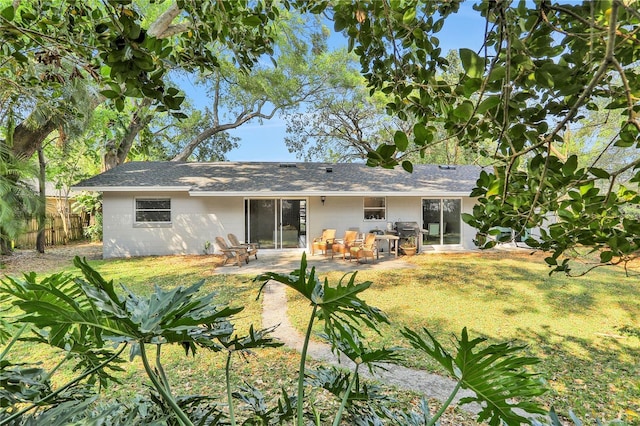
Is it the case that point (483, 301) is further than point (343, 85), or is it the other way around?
point (343, 85)

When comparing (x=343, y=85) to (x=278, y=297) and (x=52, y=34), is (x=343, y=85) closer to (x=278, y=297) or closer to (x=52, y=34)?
(x=278, y=297)

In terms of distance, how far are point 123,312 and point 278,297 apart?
735 cm

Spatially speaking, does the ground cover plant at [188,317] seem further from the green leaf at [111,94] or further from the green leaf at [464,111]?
the green leaf at [111,94]

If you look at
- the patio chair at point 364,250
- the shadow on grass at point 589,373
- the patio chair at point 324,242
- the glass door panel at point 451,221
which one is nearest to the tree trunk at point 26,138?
the patio chair at point 324,242

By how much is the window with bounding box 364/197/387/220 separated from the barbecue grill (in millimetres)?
909

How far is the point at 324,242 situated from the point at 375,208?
10.4 ft

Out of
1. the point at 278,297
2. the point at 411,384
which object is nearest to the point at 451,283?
the point at 278,297

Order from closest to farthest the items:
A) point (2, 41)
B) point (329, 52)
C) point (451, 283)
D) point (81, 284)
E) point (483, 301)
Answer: point (81, 284)
point (2, 41)
point (483, 301)
point (451, 283)
point (329, 52)

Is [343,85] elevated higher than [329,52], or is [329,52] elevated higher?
[329,52]

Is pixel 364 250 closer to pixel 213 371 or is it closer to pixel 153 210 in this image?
pixel 213 371

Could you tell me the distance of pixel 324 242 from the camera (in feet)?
44.0

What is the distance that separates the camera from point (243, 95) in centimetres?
2008

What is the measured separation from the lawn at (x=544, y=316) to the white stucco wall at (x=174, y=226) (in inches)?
252

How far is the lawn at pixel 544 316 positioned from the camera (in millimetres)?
3979
